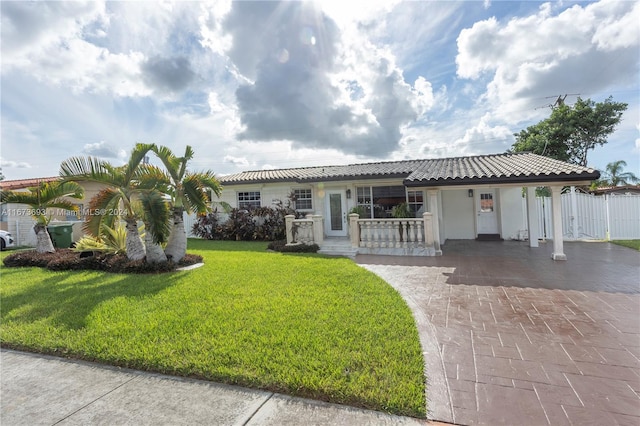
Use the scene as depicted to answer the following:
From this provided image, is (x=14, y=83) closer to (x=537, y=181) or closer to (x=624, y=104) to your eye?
(x=537, y=181)

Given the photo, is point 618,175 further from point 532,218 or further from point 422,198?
point 422,198

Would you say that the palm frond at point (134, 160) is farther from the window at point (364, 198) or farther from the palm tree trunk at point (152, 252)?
the window at point (364, 198)

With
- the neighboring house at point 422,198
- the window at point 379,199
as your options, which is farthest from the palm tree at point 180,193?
the window at point 379,199

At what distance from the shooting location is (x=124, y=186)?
8.55 metres

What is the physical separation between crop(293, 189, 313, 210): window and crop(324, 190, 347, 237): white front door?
1078mm

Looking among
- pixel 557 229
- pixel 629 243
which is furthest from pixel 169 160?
pixel 629 243

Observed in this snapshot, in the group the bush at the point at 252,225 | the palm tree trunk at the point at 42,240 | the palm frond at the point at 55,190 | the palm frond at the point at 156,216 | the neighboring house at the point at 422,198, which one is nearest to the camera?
the palm frond at the point at 156,216

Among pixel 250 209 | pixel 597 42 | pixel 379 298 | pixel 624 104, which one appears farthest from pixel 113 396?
pixel 624 104

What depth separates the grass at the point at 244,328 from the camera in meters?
3.22

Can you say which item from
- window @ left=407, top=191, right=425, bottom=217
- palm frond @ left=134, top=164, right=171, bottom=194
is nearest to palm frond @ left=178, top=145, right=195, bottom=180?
palm frond @ left=134, top=164, right=171, bottom=194

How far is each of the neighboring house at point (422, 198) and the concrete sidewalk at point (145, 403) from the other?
827 centimetres

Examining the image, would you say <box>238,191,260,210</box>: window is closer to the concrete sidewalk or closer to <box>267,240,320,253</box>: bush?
<box>267,240,320,253</box>: bush

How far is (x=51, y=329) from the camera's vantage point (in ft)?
15.9

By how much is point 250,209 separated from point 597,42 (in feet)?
54.2
